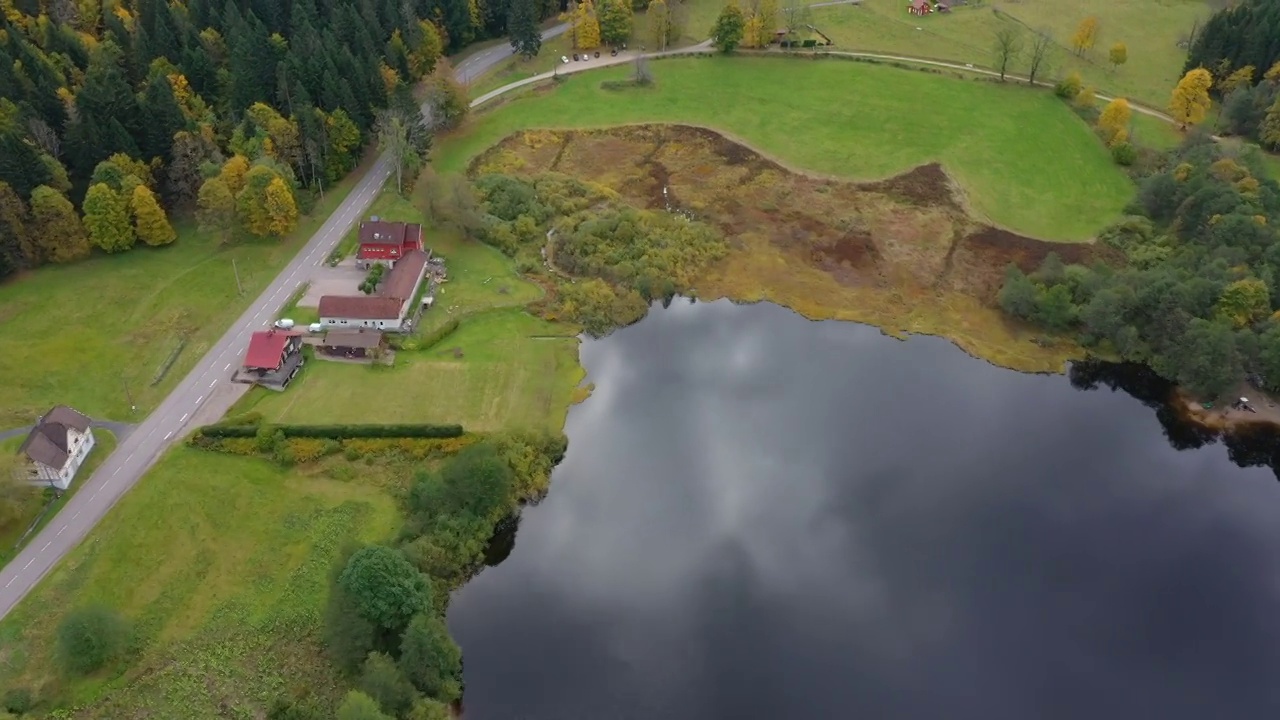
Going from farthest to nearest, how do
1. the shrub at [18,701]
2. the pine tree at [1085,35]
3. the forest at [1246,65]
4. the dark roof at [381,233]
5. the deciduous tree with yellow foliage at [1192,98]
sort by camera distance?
1. the pine tree at [1085,35]
2. the deciduous tree with yellow foliage at [1192,98]
3. the forest at [1246,65]
4. the dark roof at [381,233]
5. the shrub at [18,701]

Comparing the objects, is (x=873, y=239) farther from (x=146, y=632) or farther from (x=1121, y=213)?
(x=146, y=632)

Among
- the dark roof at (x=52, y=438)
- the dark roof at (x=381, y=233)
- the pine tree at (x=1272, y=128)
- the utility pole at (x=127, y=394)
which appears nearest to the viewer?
the dark roof at (x=52, y=438)

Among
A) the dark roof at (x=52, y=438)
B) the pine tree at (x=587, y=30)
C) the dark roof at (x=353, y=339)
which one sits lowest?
the dark roof at (x=353, y=339)

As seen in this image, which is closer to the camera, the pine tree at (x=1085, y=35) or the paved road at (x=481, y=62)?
the paved road at (x=481, y=62)

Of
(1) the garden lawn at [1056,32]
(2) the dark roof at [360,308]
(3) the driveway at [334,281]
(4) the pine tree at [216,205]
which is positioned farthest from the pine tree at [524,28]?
(2) the dark roof at [360,308]

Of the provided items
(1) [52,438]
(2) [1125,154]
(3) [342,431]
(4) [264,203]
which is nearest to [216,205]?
(4) [264,203]

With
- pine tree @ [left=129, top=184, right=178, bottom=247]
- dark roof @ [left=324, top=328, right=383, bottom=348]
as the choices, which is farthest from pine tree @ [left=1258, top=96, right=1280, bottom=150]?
pine tree @ [left=129, top=184, right=178, bottom=247]

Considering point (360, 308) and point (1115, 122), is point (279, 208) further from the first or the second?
point (1115, 122)

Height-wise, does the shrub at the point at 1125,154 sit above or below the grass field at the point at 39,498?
above

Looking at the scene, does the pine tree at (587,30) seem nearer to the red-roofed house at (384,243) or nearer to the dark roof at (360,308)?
the red-roofed house at (384,243)
